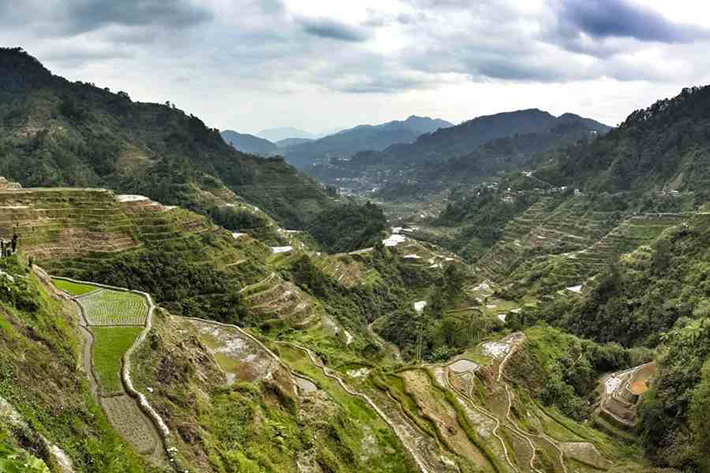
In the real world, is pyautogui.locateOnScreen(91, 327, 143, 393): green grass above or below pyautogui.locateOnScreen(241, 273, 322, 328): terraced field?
above

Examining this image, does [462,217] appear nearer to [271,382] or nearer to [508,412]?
[508,412]

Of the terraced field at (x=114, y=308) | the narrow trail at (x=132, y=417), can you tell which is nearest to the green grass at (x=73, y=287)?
the terraced field at (x=114, y=308)

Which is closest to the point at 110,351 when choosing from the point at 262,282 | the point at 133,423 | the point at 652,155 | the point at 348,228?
the point at 133,423

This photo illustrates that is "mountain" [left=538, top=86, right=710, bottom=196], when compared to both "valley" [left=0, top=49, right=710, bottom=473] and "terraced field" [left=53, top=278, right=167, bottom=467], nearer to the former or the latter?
"valley" [left=0, top=49, right=710, bottom=473]

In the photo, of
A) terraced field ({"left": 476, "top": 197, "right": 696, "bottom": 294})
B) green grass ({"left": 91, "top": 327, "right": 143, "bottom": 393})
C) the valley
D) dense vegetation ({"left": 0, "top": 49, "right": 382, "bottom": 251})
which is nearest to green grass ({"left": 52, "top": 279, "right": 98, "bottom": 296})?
the valley

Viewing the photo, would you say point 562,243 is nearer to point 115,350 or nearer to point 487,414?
point 487,414
